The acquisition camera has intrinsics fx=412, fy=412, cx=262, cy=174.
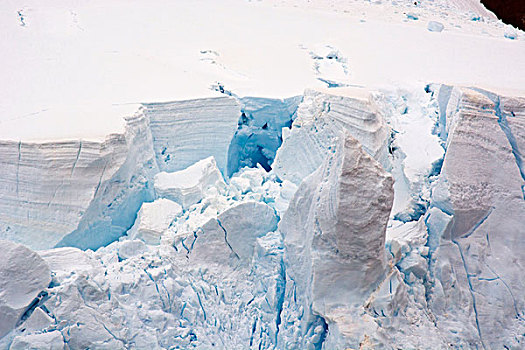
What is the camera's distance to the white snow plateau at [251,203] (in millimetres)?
1302

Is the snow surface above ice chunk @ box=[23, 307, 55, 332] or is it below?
above

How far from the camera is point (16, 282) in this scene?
122 centimetres

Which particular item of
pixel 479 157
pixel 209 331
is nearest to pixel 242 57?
pixel 479 157

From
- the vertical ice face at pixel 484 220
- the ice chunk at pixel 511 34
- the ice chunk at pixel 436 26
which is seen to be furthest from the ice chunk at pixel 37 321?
the ice chunk at pixel 511 34

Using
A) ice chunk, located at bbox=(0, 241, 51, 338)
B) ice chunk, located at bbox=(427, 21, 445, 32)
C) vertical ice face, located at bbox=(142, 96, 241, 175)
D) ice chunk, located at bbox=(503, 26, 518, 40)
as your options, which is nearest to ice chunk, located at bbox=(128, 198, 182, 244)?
vertical ice face, located at bbox=(142, 96, 241, 175)

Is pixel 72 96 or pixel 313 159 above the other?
pixel 72 96

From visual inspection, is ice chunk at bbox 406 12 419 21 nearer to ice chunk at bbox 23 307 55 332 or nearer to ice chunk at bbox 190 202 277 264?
ice chunk at bbox 190 202 277 264

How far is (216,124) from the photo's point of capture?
1917 millimetres

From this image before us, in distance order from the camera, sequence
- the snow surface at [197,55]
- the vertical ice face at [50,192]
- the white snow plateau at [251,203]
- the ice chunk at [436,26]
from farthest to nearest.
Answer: the ice chunk at [436,26], the snow surface at [197,55], the vertical ice face at [50,192], the white snow plateau at [251,203]

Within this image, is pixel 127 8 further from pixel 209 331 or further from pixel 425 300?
pixel 425 300

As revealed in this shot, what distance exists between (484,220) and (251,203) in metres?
0.96

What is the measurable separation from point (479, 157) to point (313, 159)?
675mm

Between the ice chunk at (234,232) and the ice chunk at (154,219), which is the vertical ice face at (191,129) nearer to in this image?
the ice chunk at (154,219)

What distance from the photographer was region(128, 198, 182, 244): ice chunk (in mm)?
1576
